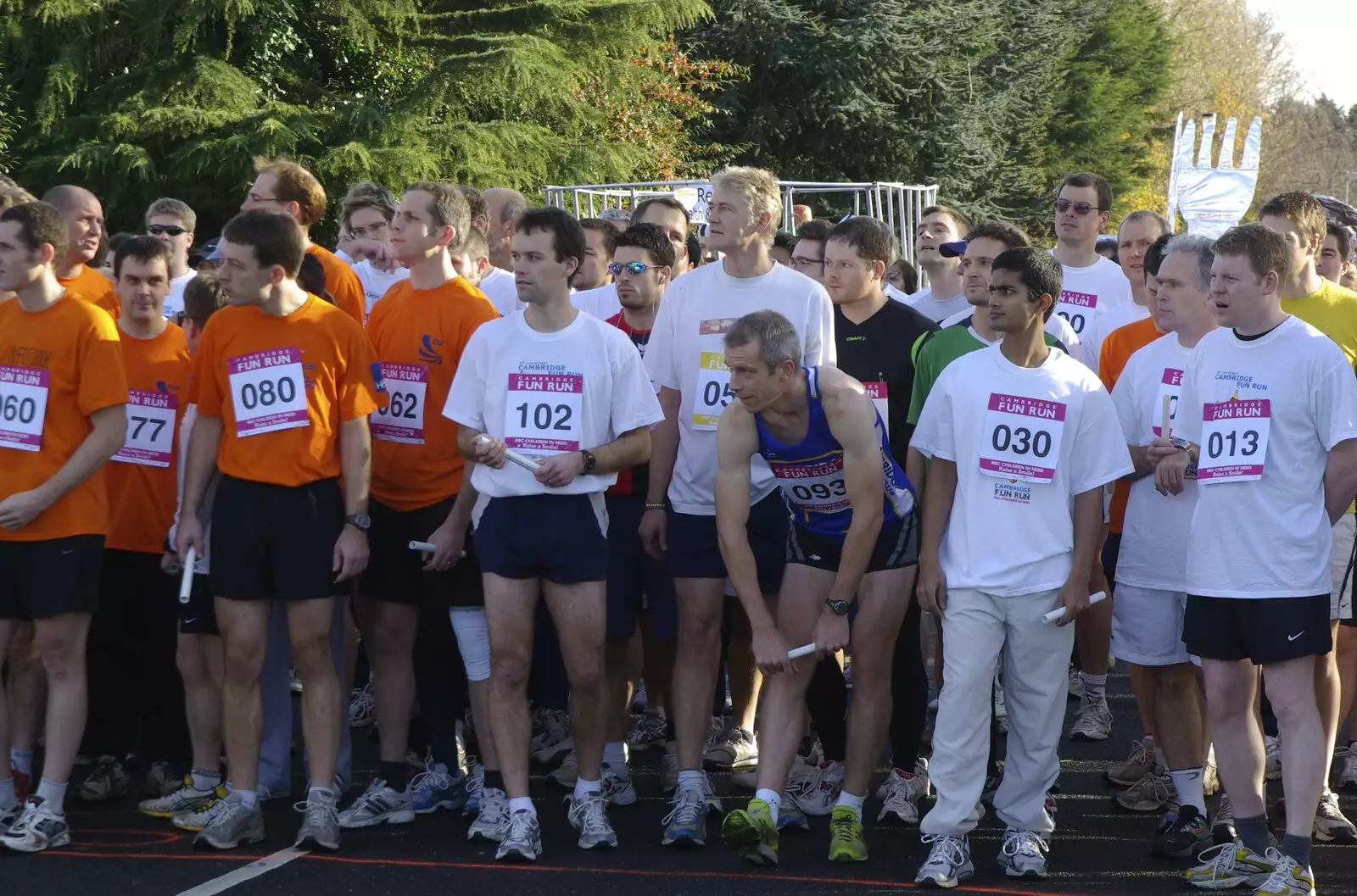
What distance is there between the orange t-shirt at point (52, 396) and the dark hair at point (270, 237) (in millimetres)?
688

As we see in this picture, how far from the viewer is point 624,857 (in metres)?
5.52

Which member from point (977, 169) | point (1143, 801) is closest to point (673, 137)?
point (977, 169)

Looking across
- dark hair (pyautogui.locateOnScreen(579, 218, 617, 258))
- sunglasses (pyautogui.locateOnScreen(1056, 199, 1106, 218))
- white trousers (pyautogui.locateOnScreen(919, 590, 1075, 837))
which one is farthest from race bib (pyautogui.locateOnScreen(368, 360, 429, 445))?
sunglasses (pyautogui.locateOnScreen(1056, 199, 1106, 218))

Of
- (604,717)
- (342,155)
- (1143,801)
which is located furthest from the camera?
(342,155)

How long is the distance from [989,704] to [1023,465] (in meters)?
0.78

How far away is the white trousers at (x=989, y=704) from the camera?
17.0ft

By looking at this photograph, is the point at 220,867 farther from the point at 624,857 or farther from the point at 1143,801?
the point at 1143,801

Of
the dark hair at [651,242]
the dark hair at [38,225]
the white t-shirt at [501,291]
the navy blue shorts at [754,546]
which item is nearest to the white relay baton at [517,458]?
the navy blue shorts at [754,546]

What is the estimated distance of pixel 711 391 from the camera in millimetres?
6051

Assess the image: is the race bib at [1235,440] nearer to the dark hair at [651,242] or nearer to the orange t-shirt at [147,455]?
the dark hair at [651,242]

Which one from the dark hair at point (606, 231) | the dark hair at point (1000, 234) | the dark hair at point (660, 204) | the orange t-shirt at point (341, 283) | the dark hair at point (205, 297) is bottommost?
the dark hair at point (205, 297)

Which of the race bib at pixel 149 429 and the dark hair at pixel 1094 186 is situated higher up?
the dark hair at pixel 1094 186

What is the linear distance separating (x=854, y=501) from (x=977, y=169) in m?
28.5

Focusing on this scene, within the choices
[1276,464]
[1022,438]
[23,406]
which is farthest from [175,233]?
[1276,464]
